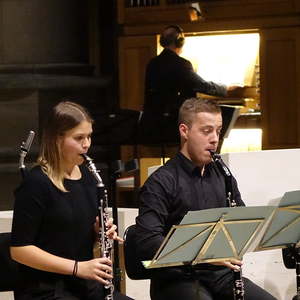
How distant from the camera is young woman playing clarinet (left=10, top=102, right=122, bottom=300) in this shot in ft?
10.8

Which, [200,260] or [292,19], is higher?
[292,19]

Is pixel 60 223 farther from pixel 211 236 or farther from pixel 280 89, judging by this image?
pixel 280 89

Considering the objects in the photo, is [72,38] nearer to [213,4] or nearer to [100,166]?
[100,166]

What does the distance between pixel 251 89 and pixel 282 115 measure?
1.50ft

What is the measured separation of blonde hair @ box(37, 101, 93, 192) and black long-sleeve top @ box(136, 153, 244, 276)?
1.33 ft

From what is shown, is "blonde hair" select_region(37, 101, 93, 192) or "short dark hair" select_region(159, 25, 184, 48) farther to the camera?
"short dark hair" select_region(159, 25, 184, 48)

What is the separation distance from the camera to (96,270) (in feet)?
10.7

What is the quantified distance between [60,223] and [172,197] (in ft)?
1.84

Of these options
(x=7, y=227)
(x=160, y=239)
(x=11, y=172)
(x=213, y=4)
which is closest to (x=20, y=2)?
(x=11, y=172)

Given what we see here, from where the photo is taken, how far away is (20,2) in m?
6.14

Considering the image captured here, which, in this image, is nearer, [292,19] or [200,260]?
[200,260]

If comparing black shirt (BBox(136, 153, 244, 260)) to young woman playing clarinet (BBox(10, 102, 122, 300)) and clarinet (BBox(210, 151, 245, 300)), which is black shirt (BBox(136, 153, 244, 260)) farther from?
young woman playing clarinet (BBox(10, 102, 122, 300))

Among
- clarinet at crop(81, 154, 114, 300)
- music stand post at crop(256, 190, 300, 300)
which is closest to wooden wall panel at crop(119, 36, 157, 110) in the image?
music stand post at crop(256, 190, 300, 300)

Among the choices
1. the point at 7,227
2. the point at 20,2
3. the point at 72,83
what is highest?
the point at 20,2
